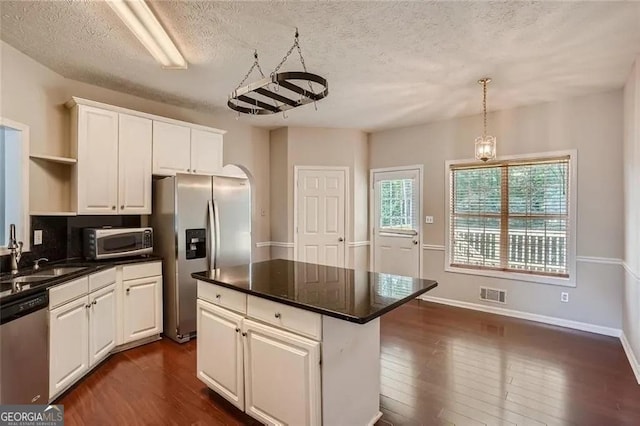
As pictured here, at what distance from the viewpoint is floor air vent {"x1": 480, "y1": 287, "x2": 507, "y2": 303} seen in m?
4.34

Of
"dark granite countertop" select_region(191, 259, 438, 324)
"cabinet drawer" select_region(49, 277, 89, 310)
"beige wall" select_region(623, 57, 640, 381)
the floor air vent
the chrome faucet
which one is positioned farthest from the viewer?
the floor air vent

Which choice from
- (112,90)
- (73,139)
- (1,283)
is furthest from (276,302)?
(112,90)

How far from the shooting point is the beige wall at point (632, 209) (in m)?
2.79

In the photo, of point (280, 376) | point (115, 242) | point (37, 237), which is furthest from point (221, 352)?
point (37, 237)

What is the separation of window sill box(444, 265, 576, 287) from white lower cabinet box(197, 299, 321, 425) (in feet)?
11.7

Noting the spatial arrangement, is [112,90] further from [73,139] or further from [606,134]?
[606,134]

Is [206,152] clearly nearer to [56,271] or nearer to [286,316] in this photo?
[56,271]

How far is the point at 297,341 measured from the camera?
178cm

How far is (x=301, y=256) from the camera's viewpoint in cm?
514

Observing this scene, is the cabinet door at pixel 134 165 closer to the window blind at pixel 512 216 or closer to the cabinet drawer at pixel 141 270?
the cabinet drawer at pixel 141 270

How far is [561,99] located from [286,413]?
4.49 metres

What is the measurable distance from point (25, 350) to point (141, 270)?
1.32 metres

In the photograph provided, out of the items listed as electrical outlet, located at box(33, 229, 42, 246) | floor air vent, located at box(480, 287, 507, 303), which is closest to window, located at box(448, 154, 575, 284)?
floor air vent, located at box(480, 287, 507, 303)

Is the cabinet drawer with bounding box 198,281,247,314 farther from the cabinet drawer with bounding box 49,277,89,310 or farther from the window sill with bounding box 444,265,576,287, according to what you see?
the window sill with bounding box 444,265,576,287
